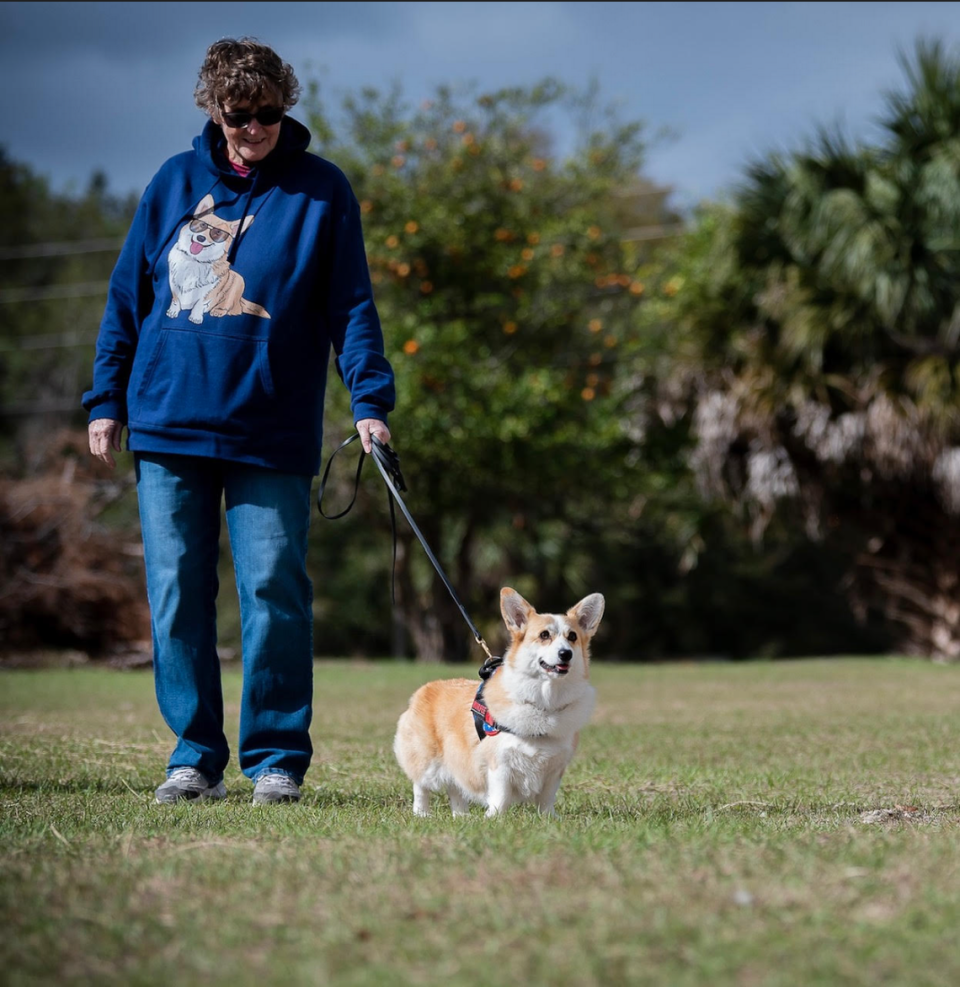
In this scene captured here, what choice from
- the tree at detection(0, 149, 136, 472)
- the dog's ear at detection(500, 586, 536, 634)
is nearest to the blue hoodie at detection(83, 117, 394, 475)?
the dog's ear at detection(500, 586, 536, 634)

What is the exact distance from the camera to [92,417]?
4594 mm

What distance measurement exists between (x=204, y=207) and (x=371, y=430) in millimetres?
1030

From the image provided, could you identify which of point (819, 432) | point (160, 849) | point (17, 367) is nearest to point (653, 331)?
point (819, 432)

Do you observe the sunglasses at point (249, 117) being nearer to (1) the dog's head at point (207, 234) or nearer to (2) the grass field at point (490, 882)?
(1) the dog's head at point (207, 234)

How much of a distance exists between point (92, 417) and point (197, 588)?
0.73m

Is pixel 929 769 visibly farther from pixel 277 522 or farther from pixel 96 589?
pixel 96 589

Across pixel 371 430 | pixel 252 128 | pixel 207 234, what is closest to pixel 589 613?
pixel 371 430

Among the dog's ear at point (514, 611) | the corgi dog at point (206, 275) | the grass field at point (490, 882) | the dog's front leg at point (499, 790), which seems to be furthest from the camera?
the corgi dog at point (206, 275)

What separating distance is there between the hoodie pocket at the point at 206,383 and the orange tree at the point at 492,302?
411 inches

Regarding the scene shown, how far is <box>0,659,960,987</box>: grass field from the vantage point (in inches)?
85.4

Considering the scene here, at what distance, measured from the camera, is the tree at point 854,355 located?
1430cm

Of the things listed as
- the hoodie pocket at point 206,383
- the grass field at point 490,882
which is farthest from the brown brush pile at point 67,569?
the hoodie pocket at point 206,383

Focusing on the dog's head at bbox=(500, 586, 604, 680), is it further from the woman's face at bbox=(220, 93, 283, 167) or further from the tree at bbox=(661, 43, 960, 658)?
the tree at bbox=(661, 43, 960, 658)

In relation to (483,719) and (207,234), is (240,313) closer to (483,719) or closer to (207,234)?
(207,234)
